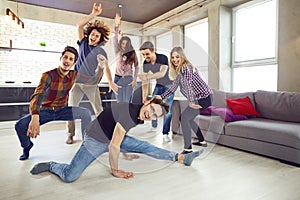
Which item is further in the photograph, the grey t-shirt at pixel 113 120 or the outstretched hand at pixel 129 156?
the outstretched hand at pixel 129 156

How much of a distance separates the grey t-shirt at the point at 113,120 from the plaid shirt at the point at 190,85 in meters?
0.32

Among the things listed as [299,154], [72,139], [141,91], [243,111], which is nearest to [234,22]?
[243,111]

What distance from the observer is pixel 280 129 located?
223 centimetres

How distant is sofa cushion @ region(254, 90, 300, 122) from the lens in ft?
8.68

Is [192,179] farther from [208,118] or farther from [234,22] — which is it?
[234,22]

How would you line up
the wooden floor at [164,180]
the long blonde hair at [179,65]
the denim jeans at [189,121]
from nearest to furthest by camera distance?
the wooden floor at [164,180]
the long blonde hair at [179,65]
the denim jeans at [189,121]

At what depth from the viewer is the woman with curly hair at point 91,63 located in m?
2.02

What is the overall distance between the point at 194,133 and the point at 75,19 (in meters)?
4.05

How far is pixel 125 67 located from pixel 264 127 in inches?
62.5

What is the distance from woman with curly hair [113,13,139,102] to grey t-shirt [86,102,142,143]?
3.2 inches

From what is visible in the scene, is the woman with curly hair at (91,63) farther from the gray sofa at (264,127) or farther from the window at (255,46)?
the window at (255,46)

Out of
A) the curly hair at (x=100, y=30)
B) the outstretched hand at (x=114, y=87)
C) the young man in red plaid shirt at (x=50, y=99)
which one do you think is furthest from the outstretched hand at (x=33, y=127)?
the curly hair at (x=100, y=30)

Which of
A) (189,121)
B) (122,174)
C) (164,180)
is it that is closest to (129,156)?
(122,174)

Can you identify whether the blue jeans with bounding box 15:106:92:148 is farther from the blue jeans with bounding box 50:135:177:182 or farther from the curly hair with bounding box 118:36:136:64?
the curly hair with bounding box 118:36:136:64
